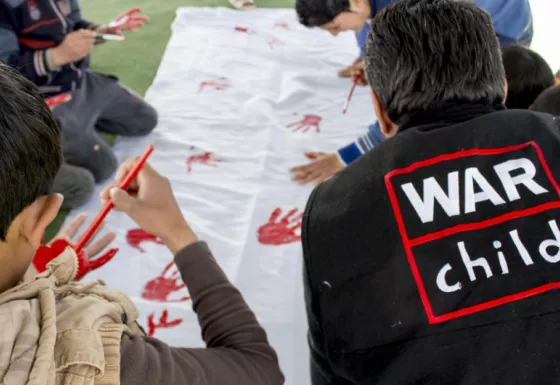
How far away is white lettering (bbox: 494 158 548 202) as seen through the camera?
0.54 m

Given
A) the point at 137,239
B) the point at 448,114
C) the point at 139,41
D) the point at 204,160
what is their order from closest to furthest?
the point at 448,114
the point at 137,239
the point at 204,160
the point at 139,41

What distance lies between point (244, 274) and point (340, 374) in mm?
515

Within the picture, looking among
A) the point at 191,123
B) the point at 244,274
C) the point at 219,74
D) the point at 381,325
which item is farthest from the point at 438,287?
the point at 219,74

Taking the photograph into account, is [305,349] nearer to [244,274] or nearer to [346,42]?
[244,274]

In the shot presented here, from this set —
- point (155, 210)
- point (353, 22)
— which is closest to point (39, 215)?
point (155, 210)

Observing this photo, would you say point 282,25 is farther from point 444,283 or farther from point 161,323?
point 444,283

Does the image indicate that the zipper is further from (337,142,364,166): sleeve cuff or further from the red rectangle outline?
the red rectangle outline

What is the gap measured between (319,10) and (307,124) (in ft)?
1.18

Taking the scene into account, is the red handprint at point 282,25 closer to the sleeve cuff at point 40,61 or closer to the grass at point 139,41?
the grass at point 139,41

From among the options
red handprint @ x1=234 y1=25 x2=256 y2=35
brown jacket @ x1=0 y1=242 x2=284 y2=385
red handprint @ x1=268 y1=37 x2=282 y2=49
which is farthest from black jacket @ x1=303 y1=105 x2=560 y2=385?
red handprint @ x1=234 y1=25 x2=256 y2=35

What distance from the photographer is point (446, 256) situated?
52 centimetres

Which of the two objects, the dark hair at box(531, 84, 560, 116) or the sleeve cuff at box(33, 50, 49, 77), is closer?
the dark hair at box(531, 84, 560, 116)

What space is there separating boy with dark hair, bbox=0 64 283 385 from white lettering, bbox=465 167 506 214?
0.83 ft

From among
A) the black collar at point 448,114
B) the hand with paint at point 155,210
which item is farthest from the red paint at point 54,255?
the black collar at point 448,114
